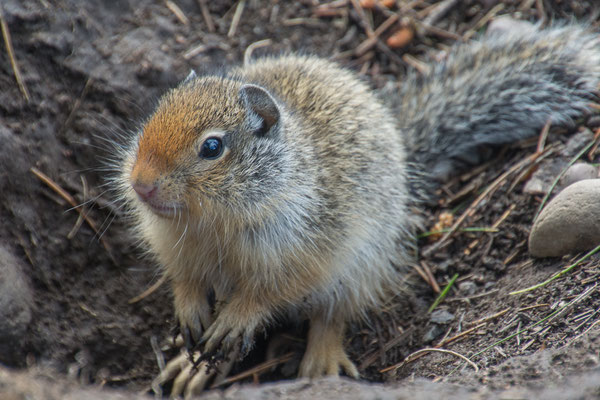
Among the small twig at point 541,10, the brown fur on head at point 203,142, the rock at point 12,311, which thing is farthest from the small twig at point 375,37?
the rock at point 12,311

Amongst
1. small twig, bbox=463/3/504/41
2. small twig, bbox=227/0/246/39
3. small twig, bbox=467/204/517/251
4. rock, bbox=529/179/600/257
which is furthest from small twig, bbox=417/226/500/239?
small twig, bbox=227/0/246/39

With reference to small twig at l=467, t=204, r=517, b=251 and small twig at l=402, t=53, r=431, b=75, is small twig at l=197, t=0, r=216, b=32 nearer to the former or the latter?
small twig at l=402, t=53, r=431, b=75

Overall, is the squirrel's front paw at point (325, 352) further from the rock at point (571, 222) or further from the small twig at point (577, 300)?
the rock at point (571, 222)

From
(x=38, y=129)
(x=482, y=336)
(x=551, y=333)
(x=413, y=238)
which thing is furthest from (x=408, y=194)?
(x=38, y=129)

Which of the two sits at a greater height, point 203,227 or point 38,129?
point 38,129

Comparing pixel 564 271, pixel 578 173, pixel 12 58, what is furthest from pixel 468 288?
pixel 12 58

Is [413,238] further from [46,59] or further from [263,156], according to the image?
[46,59]

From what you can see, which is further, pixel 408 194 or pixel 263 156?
pixel 408 194
